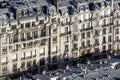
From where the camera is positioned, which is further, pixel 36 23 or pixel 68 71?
pixel 36 23

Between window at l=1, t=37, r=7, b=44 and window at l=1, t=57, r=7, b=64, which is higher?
window at l=1, t=37, r=7, b=44

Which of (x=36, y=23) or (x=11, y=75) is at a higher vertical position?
(x=36, y=23)

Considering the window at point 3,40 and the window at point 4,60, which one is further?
the window at point 4,60

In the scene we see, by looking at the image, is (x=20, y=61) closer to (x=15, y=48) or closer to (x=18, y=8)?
(x=15, y=48)

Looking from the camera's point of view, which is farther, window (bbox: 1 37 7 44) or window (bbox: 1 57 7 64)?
window (bbox: 1 57 7 64)

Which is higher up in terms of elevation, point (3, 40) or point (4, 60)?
point (3, 40)

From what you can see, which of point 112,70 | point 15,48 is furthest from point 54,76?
point 15,48

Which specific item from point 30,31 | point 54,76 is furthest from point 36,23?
point 54,76

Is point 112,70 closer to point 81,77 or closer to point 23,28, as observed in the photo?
point 81,77

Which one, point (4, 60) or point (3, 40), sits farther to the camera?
point (4, 60)

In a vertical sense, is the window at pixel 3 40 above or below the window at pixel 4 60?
above
